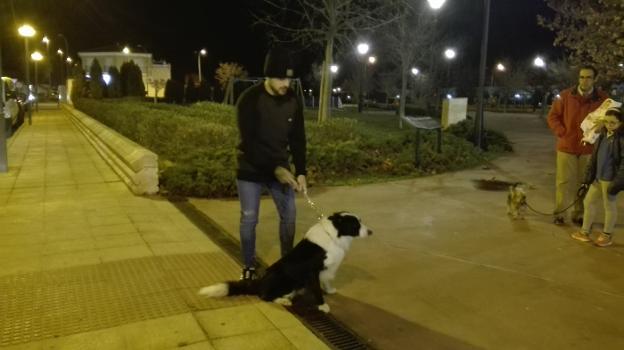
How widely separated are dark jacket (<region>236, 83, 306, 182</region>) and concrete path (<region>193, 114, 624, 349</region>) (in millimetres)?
1219

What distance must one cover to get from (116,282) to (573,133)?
5.25 m

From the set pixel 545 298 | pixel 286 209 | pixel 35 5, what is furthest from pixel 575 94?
pixel 35 5

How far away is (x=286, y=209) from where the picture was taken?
16.0 feet

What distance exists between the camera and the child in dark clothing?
6203 millimetres

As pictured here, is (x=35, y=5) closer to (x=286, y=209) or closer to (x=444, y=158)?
(x=444, y=158)

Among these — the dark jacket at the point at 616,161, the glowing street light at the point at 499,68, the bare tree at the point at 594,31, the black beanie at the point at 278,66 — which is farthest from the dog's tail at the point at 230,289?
the glowing street light at the point at 499,68

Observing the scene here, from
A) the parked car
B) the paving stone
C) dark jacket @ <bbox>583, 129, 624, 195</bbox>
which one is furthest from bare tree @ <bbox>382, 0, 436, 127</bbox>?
the paving stone

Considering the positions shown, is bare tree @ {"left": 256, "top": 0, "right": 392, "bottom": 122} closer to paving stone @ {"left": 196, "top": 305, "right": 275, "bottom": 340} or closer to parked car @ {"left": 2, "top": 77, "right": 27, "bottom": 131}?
parked car @ {"left": 2, "top": 77, "right": 27, "bottom": 131}

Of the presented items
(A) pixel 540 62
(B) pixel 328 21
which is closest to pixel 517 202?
(B) pixel 328 21

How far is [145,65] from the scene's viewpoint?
55.3 meters

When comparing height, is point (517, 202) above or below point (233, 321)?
above

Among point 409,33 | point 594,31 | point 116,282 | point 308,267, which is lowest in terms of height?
point 116,282

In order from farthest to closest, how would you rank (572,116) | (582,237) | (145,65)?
1. (145,65)
2. (572,116)
3. (582,237)

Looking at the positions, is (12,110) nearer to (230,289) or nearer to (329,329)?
(230,289)
